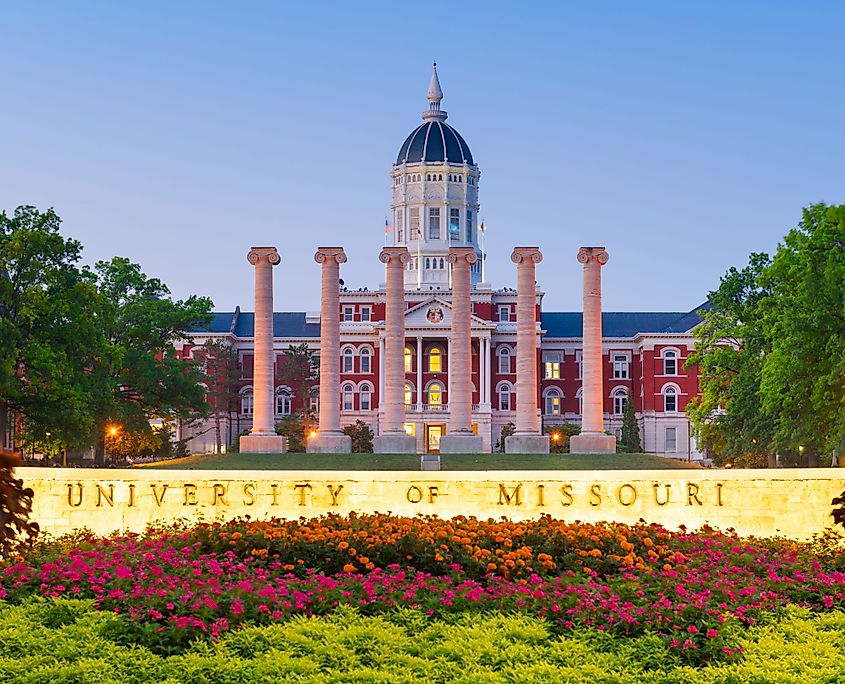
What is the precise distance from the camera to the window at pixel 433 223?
13434 centimetres

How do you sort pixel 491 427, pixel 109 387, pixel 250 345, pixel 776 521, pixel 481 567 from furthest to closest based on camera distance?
pixel 250 345
pixel 491 427
pixel 109 387
pixel 776 521
pixel 481 567

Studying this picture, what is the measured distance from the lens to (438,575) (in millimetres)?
21844

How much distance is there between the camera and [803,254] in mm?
50312

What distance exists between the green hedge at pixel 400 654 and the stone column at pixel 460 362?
49.9 m

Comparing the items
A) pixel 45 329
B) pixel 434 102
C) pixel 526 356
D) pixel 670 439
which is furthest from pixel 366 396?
pixel 45 329

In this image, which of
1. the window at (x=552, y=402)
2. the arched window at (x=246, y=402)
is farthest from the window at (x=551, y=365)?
the arched window at (x=246, y=402)

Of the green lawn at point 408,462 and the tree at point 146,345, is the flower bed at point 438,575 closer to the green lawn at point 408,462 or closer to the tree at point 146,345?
the green lawn at point 408,462

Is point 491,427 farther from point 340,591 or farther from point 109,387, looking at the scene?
point 340,591

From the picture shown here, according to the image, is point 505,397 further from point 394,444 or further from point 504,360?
point 394,444

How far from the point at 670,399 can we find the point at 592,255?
194 feet

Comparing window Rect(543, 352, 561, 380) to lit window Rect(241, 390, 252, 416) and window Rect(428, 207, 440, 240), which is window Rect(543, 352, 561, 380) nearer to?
window Rect(428, 207, 440, 240)

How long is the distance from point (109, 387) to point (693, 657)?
156ft

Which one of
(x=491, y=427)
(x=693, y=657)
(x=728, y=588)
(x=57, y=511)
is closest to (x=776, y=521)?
(x=728, y=588)

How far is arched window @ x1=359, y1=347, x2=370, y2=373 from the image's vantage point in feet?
388
